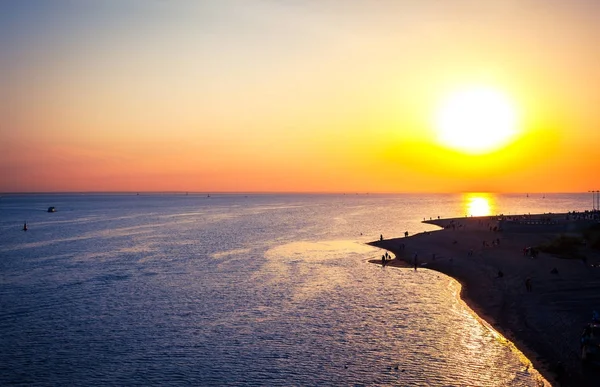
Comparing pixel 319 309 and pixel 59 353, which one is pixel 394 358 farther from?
pixel 59 353

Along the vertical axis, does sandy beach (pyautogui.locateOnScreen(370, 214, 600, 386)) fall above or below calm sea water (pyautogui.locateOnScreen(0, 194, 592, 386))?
above

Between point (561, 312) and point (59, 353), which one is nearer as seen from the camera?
point (59, 353)

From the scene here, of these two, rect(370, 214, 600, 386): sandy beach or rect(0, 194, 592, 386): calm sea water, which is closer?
rect(0, 194, 592, 386): calm sea water

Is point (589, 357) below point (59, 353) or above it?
above

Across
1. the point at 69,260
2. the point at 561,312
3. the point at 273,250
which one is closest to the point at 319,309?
the point at 561,312

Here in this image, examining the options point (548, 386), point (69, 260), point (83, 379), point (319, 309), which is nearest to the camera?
point (548, 386)

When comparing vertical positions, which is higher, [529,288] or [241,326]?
[529,288]

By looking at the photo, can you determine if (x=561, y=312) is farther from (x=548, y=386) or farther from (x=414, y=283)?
(x=414, y=283)

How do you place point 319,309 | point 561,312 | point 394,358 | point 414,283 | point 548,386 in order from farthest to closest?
point 414,283 → point 319,309 → point 561,312 → point 394,358 → point 548,386
